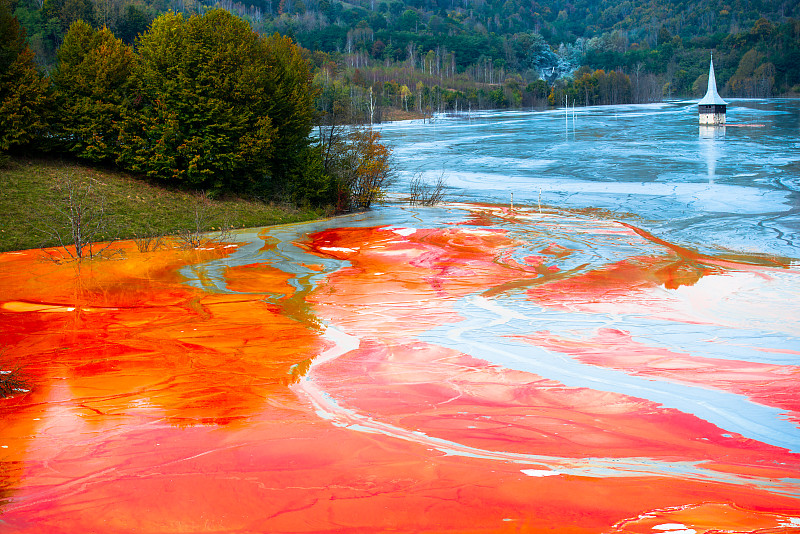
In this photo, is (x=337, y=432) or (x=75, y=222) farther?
(x=75, y=222)

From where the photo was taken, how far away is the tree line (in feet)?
101

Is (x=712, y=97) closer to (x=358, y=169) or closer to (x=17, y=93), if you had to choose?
(x=358, y=169)

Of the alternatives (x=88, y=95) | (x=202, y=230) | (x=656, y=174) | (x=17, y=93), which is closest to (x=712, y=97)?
(x=656, y=174)

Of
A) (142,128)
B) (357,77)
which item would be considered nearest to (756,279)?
(142,128)

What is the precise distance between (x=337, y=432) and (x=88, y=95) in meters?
27.6

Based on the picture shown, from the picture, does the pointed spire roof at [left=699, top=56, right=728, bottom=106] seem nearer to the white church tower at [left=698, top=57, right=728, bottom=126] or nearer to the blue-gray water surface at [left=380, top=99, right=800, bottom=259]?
the white church tower at [left=698, top=57, right=728, bottom=126]

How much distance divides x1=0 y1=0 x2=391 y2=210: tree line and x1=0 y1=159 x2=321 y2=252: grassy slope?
0.87m

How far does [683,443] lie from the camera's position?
937cm

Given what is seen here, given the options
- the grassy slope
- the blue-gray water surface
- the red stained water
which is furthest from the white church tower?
the red stained water

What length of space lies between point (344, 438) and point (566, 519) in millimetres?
3283

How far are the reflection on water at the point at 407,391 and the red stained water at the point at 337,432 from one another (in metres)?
0.04

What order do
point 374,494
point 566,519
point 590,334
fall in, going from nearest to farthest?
point 566,519 < point 374,494 < point 590,334

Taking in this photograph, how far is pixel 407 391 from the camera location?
11375 mm

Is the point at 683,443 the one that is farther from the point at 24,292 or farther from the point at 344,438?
the point at 24,292
